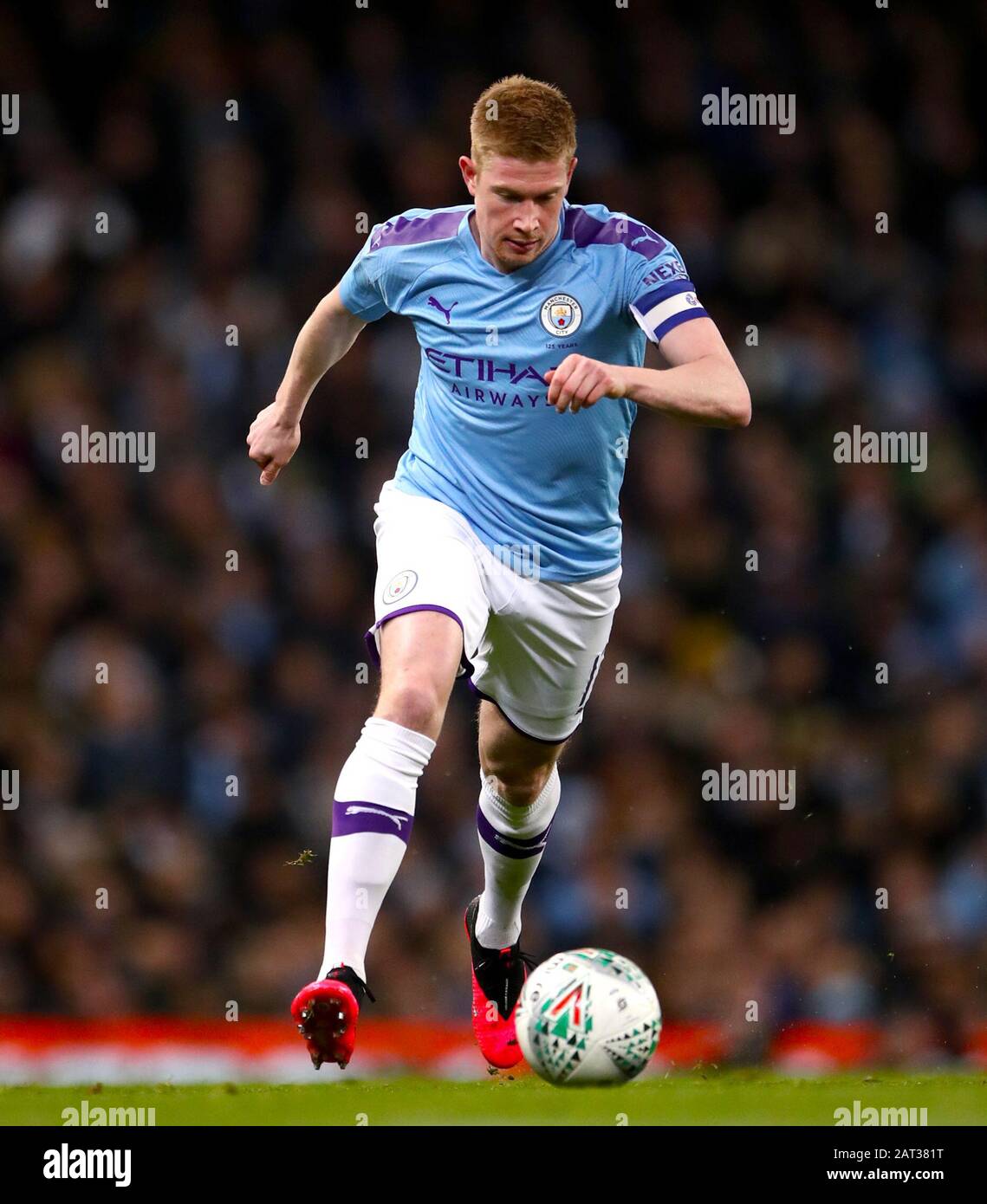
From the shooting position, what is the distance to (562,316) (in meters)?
5.35

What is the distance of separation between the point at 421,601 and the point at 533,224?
1155 mm

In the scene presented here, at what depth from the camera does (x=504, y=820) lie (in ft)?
20.0

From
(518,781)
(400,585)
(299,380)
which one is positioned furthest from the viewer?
(518,781)

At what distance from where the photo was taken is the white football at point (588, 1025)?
4.73 meters

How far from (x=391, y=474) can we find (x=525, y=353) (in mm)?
4653

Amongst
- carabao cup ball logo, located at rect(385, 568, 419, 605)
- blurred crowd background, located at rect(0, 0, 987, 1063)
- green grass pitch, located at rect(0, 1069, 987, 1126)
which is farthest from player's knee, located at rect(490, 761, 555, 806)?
blurred crowd background, located at rect(0, 0, 987, 1063)

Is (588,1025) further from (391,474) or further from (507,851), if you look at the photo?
(391,474)

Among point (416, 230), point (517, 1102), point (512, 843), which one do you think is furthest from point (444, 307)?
point (517, 1102)

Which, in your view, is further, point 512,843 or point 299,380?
point 512,843

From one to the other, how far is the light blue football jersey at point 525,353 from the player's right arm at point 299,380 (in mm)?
231

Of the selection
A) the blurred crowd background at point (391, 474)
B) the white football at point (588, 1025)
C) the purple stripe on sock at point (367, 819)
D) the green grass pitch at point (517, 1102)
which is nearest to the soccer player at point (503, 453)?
the purple stripe on sock at point (367, 819)

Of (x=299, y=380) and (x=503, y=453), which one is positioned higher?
(x=299, y=380)

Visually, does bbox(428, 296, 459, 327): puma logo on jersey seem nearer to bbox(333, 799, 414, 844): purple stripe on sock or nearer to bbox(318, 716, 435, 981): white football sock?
bbox(318, 716, 435, 981): white football sock

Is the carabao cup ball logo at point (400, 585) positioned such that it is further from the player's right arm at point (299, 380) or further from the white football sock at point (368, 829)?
the player's right arm at point (299, 380)
